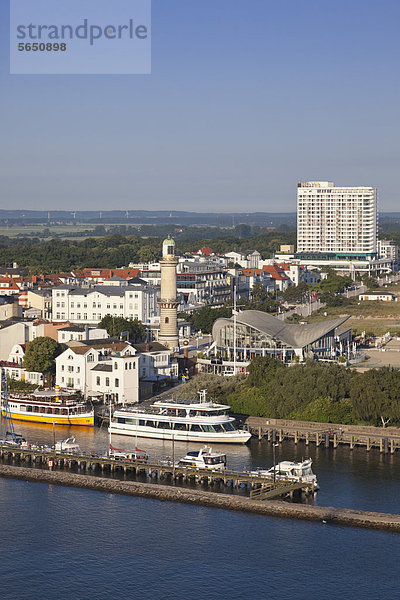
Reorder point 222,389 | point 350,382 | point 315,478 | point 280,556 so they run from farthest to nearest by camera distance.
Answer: point 222,389
point 350,382
point 315,478
point 280,556

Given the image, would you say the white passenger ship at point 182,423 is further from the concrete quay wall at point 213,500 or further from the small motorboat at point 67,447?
the concrete quay wall at point 213,500

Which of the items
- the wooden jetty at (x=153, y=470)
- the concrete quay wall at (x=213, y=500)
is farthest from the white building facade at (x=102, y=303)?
the concrete quay wall at (x=213, y=500)

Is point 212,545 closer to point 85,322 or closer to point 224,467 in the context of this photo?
point 224,467

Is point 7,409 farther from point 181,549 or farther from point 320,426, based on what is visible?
point 181,549

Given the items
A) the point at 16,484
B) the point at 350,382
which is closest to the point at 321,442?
the point at 350,382

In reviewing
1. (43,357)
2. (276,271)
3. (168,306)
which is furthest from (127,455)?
(276,271)
